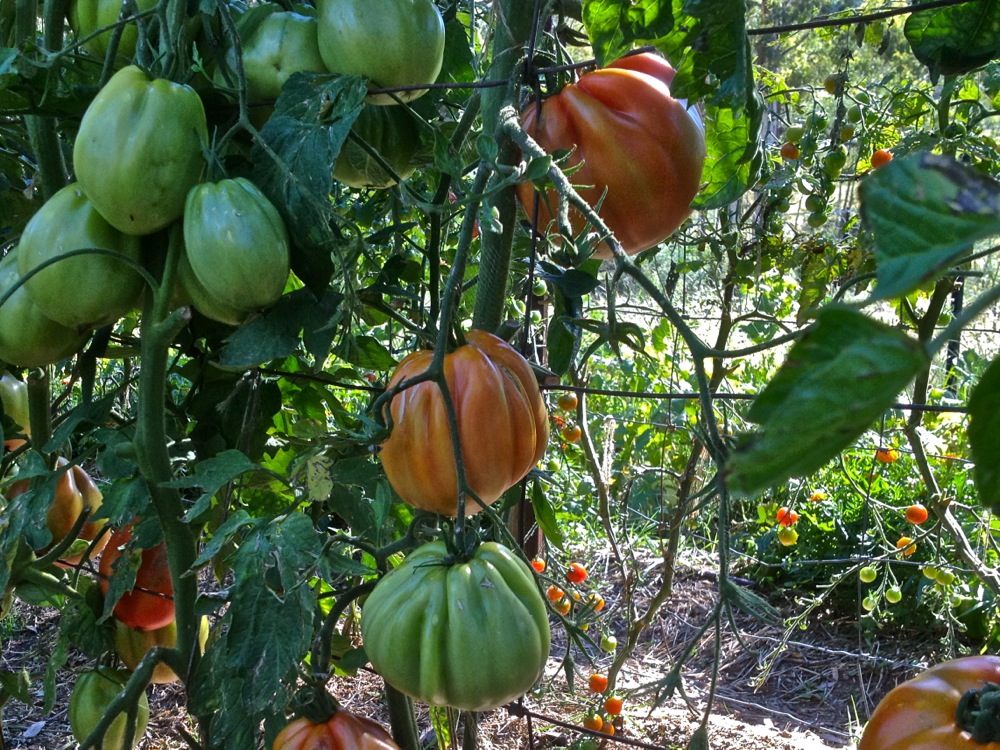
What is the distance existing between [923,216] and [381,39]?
0.47 m

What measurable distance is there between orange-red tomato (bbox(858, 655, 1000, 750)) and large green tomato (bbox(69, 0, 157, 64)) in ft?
2.64

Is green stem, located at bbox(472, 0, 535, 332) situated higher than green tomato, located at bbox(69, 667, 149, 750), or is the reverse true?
green stem, located at bbox(472, 0, 535, 332)

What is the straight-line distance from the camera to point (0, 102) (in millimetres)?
660

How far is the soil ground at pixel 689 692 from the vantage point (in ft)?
5.35

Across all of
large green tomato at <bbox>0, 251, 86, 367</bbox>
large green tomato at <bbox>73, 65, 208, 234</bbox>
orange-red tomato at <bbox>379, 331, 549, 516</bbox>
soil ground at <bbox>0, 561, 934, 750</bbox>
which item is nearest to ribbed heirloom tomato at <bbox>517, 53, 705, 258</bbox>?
orange-red tomato at <bbox>379, 331, 549, 516</bbox>

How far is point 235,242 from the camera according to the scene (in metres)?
0.53

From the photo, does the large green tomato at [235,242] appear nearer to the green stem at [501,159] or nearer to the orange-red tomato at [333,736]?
the green stem at [501,159]

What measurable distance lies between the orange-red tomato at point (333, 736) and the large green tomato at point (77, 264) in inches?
13.4

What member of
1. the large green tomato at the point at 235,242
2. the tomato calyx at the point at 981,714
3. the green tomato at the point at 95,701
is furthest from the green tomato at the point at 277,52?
the tomato calyx at the point at 981,714

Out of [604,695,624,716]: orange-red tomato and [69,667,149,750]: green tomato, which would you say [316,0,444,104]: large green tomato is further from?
[604,695,624,716]: orange-red tomato

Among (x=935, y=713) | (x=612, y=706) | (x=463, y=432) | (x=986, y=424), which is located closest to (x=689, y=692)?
(x=612, y=706)

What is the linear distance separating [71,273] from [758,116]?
489 millimetres

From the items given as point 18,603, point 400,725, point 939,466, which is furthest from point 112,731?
point 939,466

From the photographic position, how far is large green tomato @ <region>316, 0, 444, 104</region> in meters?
0.59
